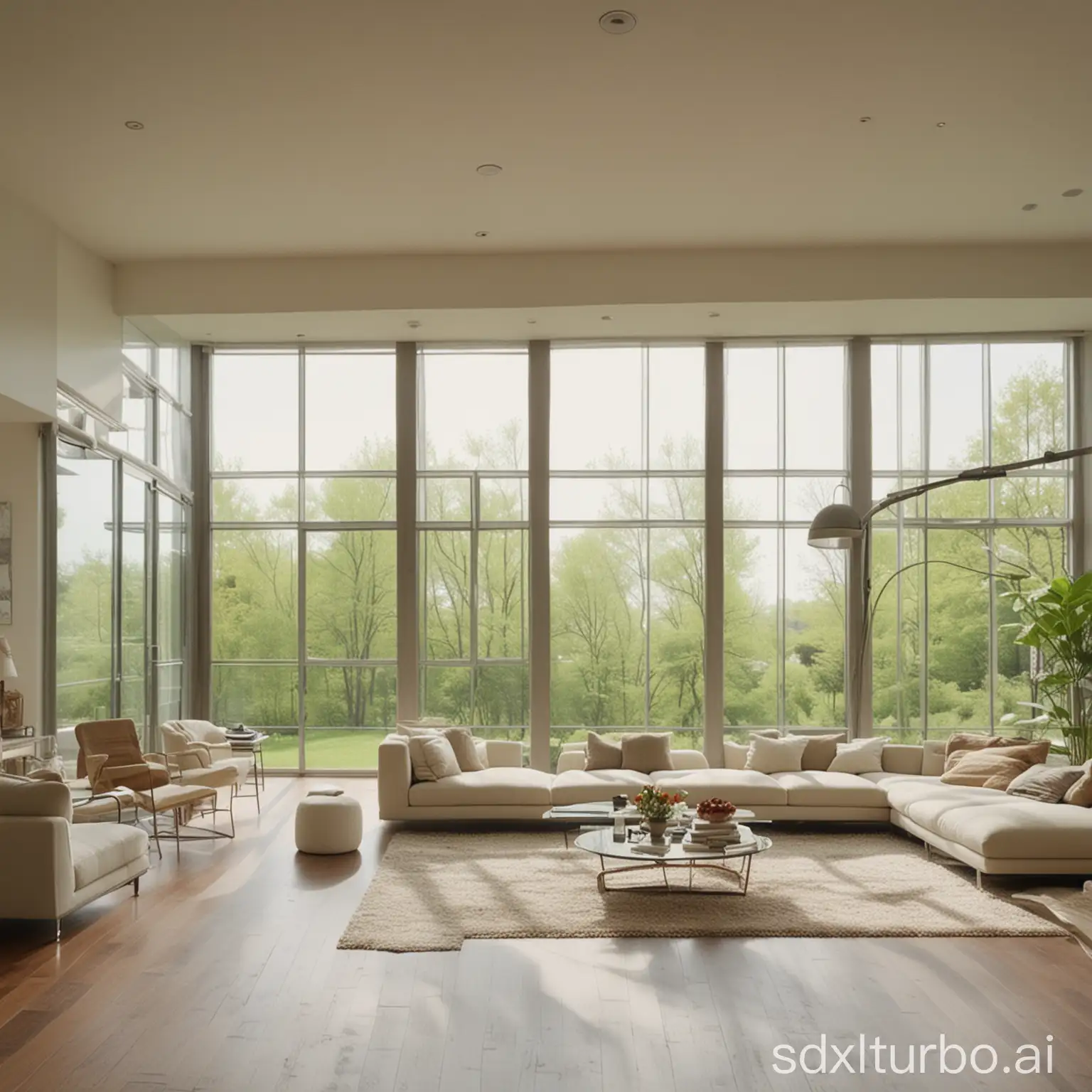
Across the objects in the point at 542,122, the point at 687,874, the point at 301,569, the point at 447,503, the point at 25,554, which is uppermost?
the point at 542,122

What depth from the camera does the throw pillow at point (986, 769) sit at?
26.8 ft

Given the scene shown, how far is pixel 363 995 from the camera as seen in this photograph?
4621 millimetres

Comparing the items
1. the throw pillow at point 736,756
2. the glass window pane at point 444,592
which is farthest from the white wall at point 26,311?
the throw pillow at point 736,756

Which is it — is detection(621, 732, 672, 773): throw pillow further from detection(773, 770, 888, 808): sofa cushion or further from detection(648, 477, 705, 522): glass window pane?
detection(648, 477, 705, 522): glass window pane

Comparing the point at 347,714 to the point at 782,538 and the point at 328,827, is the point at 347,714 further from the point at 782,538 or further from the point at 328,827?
the point at 782,538

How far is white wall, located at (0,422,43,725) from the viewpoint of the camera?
799 cm

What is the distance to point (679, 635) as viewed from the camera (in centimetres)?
1119

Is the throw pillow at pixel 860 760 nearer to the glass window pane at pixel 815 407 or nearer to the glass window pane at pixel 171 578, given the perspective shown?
the glass window pane at pixel 815 407

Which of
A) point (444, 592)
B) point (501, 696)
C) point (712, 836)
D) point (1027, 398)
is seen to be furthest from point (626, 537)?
point (712, 836)

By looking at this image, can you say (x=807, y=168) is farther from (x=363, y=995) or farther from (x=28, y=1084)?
(x=28, y=1084)

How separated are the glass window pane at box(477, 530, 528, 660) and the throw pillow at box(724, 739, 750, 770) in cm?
256

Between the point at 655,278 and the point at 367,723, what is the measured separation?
547cm

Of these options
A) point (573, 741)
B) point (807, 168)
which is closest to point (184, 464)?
point (573, 741)

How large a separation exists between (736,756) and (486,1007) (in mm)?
5428
